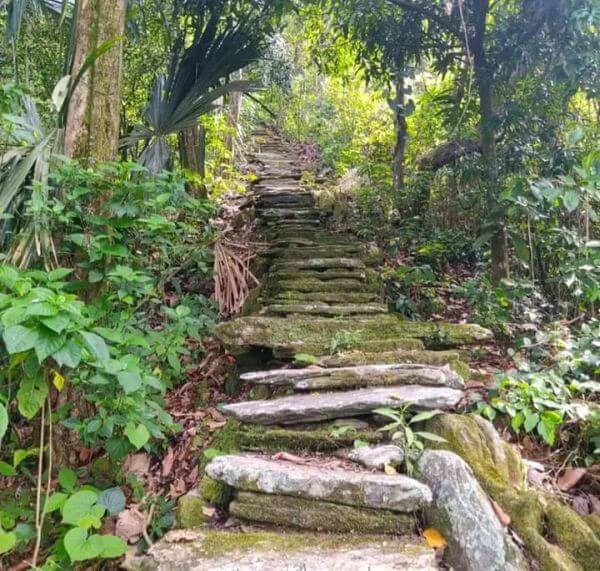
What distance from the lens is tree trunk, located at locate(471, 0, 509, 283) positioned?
427 cm

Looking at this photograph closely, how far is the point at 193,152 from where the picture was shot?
19.1 feet

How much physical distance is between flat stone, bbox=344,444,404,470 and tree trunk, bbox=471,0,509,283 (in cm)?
262

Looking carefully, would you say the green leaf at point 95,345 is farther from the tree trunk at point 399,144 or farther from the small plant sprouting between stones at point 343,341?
the tree trunk at point 399,144

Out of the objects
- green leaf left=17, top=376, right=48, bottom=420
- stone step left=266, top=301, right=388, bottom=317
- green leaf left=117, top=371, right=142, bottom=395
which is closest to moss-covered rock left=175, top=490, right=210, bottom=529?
green leaf left=117, top=371, right=142, bottom=395

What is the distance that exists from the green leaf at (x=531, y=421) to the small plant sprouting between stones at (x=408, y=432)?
409 mm

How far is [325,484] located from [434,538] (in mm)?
465

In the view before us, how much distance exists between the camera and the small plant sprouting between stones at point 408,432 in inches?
84.7

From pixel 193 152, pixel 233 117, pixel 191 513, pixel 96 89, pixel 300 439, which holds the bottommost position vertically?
pixel 191 513

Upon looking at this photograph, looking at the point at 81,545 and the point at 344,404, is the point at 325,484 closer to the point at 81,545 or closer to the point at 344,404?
the point at 344,404

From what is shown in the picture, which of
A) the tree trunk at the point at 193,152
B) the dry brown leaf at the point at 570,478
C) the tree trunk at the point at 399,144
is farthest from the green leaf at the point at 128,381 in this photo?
the tree trunk at the point at 399,144

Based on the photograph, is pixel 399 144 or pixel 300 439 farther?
pixel 399 144

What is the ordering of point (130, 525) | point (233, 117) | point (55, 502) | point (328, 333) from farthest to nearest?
point (233, 117)
point (328, 333)
point (130, 525)
point (55, 502)

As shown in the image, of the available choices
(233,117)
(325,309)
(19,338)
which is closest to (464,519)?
(19,338)

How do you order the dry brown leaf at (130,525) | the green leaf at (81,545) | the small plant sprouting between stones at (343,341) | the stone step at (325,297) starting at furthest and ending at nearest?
the stone step at (325,297), the small plant sprouting between stones at (343,341), the dry brown leaf at (130,525), the green leaf at (81,545)
